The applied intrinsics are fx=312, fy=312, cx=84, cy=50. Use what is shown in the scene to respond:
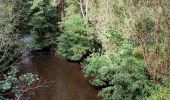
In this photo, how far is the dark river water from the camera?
1791cm

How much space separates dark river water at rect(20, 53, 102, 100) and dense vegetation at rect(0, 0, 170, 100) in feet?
2.43

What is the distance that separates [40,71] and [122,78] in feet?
30.6

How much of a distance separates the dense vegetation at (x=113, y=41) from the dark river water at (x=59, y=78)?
741mm

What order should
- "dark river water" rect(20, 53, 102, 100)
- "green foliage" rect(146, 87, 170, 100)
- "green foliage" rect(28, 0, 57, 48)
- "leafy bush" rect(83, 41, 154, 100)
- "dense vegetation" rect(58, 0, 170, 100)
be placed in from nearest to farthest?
"green foliage" rect(146, 87, 170, 100)
"dense vegetation" rect(58, 0, 170, 100)
"leafy bush" rect(83, 41, 154, 100)
"dark river water" rect(20, 53, 102, 100)
"green foliage" rect(28, 0, 57, 48)

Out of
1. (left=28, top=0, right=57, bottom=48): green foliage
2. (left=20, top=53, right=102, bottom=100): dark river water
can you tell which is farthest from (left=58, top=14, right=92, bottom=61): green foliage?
(left=28, top=0, right=57, bottom=48): green foliage

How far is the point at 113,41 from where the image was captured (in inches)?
759

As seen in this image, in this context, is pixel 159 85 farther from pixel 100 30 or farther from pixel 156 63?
pixel 100 30

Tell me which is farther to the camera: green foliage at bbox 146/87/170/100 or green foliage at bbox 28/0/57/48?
green foliage at bbox 28/0/57/48

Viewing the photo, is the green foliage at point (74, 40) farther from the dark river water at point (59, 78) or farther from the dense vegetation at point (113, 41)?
the dark river water at point (59, 78)

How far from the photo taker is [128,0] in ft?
44.7

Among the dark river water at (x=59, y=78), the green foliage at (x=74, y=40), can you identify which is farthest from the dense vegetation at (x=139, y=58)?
the green foliage at (x=74, y=40)

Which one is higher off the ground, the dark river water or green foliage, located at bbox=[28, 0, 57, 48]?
green foliage, located at bbox=[28, 0, 57, 48]

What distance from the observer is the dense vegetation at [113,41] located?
13445 millimetres

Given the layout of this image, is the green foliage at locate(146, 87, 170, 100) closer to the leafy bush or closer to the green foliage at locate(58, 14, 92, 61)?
the leafy bush
